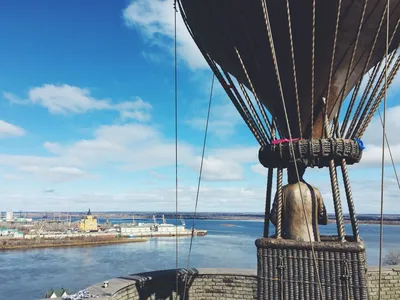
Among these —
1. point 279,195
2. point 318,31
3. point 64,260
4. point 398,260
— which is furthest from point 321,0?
point 64,260

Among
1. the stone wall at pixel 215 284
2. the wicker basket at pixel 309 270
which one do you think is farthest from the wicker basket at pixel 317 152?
the stone wall at pixel 215 284

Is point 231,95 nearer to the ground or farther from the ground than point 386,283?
farther from the ground

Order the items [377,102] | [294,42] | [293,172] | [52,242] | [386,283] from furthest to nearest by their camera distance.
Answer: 1. [52,242]
2. [386,283]
3. [293,172]
4. [377,102]
5. [294,42]

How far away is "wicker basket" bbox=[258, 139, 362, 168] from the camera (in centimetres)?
651

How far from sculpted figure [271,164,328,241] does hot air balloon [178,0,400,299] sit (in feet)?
0.52

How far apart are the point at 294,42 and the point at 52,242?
74.5 metres

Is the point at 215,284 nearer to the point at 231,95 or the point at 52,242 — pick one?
the point at 231,95

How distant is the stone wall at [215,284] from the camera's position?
9.59 m

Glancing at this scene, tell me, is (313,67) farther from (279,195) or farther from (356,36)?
(279,195)

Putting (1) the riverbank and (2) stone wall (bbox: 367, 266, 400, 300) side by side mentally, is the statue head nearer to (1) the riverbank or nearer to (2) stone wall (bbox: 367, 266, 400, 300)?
(2) stone wall (bbox: 367, 266, 400, 300)

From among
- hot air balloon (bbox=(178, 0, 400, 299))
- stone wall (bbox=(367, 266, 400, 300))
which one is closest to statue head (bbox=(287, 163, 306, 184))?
hot air balloon (bbox=(178, 0, 400, 299))

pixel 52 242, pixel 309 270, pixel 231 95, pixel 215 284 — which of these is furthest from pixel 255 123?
pixel 52 242

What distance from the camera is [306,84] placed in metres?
6.80

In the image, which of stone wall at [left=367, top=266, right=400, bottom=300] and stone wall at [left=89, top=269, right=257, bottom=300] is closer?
stone wall at [left=89, top=269, right=257, bottom=300]
